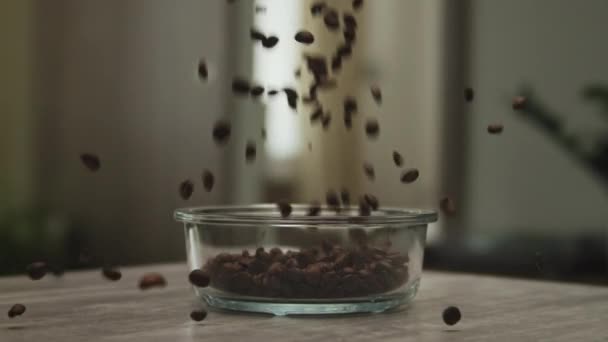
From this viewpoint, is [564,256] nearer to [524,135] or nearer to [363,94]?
[524,135]

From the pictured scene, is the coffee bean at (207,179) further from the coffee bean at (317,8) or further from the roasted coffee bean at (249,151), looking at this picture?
the coffee bean at (317,8)

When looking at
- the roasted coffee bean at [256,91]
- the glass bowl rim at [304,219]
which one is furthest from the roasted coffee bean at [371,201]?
the roasted coffee bean at [256,91]

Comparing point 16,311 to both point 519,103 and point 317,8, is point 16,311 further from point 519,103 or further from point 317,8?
point 519,103

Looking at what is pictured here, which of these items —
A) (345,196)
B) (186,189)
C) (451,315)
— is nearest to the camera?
(451,315)

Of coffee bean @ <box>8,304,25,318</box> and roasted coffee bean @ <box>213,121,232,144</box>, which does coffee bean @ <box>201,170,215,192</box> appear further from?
coffee bean @ <box>8,304,25,318</box>

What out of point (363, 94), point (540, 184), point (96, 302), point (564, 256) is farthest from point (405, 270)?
point (363, 94)

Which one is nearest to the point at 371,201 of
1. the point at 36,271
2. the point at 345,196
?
the point at 345,196
